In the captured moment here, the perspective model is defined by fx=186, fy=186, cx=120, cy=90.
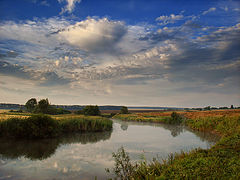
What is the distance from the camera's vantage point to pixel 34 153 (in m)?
11.6

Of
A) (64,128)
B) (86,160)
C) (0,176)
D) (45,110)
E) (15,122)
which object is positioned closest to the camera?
(0,176)

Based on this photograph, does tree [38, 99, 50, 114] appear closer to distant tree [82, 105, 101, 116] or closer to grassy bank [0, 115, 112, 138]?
distant tree [82, 105, 101, 116]

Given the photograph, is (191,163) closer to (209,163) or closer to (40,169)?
(209,163)

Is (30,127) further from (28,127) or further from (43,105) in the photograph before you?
(43,105)

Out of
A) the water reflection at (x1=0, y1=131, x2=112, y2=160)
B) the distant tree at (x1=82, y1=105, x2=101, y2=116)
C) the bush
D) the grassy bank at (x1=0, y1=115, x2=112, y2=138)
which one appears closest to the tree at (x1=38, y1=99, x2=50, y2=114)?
the distant tree at (x1=82, y1=105, x2=101, y2=116)

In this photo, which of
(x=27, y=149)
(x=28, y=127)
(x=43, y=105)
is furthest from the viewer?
(x=43, y=105)

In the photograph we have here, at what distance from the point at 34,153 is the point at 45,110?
27368mm

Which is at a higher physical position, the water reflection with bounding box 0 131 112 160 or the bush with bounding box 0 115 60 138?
the bush with bounding box 0 115 60 138

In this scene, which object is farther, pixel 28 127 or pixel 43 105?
pixel 43 105

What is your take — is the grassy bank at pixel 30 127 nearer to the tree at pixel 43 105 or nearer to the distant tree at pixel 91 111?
the tree at pixel 43 105

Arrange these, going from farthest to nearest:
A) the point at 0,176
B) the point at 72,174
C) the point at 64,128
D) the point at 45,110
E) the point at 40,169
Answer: the point at 45,110 → the point at 64,128 → the point at 40,169 → the point at 72,174 → the point at 0,176

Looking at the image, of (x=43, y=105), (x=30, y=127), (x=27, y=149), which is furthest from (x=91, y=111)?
(x=27, y=149)

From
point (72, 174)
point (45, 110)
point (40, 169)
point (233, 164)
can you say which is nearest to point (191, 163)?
point (233, 164)

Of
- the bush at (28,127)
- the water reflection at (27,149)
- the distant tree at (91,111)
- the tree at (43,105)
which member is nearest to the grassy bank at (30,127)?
the bush at (28,127)
